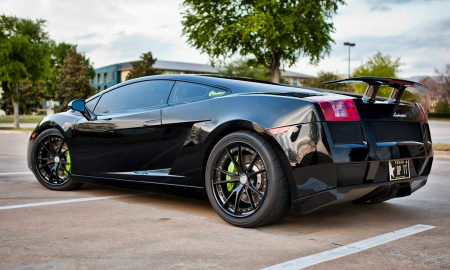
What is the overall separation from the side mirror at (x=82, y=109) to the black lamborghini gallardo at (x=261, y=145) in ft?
0.91

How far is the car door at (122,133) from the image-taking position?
4.93m

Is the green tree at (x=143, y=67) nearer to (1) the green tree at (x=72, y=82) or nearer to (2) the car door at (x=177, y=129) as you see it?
(1) the green tree at (x=72, y=82)

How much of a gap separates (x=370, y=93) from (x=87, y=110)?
3.16m

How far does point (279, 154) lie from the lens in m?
3.96

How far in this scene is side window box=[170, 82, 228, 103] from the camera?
464 centimetres

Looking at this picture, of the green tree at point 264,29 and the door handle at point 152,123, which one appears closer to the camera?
the door handle at point 152,123

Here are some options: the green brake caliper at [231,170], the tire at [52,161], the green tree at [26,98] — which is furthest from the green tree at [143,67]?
the green brake caliper at [231,170]

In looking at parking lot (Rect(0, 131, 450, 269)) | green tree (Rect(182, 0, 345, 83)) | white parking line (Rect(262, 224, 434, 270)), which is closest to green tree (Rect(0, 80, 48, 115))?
green tree (Rect(182, 0, 345, 83))

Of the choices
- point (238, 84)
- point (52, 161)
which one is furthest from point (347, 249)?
point (52, 161)

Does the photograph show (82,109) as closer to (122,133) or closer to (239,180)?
(122,133)

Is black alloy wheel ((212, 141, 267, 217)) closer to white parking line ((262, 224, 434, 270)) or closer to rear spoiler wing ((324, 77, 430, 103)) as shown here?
white parking line ((262, 224, 434, 270))

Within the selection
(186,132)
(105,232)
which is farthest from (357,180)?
(105,232)

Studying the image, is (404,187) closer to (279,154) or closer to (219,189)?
(279,154)

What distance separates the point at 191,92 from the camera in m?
4.81
